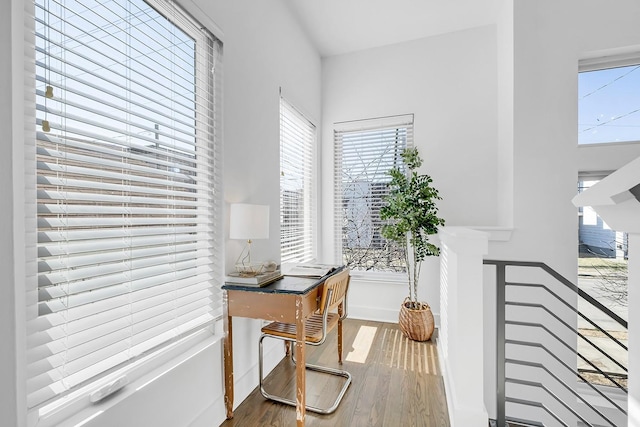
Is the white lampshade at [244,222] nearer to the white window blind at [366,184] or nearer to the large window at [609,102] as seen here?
the white window blind at [366,184]

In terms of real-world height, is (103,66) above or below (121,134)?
above

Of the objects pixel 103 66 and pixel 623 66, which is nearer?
pixel 103 66

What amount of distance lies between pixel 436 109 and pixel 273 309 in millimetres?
2681

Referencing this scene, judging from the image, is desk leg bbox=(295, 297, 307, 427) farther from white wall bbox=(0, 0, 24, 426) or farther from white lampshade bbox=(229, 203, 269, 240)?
white wall bbox=(0, 0, 24, 426)

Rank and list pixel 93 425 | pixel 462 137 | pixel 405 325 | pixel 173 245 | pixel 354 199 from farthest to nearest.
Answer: pixel 354 199 → pixel 462 137 → pixel 405 325 → pixel 173 245 → pixel 93 425

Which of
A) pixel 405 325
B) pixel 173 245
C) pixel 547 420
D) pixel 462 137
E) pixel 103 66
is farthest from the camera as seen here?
pixel 462 137

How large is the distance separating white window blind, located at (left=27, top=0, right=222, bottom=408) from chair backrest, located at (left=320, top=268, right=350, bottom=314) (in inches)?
25.5

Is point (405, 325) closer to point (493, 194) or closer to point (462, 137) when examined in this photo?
point (493, 194)

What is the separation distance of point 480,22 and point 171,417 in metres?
3.97

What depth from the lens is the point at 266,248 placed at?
230 centimetres

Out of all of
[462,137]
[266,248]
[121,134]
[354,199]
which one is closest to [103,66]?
[121,134]

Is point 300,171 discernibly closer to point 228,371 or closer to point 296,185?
point 296,185

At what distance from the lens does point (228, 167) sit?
1851 mm

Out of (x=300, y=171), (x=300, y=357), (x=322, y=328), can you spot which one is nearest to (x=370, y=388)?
(x=322, y=328)
